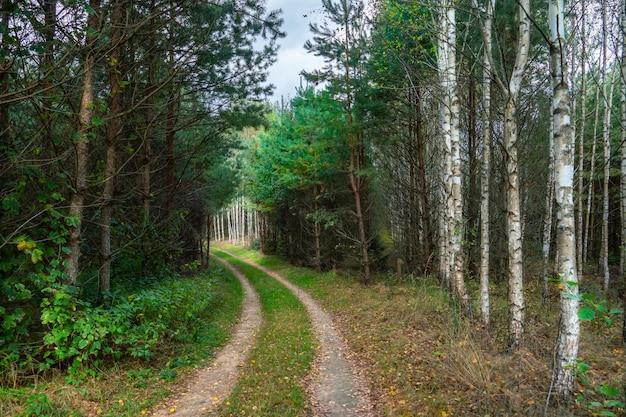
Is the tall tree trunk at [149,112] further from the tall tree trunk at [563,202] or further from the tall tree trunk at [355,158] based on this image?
the tall tree trunk at [355,158]

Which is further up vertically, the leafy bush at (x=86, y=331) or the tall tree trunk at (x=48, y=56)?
the tall tree trunk at (x=48, y=56)

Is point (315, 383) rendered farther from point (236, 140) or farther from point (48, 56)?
point (236, 140)

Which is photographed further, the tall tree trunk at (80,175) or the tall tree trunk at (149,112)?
the tall tree trunk at (149,112)

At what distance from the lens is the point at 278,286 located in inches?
639

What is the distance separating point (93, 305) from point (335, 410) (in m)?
4.58

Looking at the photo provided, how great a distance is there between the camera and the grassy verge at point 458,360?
13.2 ft

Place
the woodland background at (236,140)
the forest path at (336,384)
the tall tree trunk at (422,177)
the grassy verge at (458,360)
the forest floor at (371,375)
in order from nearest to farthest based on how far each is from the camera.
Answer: the grassy verge at (458,360), the forest floor at (371,375), the woodland background at (236,140), the forest path at (336,384), the tall tree trunk at (422,177)

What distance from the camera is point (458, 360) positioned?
4.98 meters

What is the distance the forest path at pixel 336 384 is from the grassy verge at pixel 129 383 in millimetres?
2339

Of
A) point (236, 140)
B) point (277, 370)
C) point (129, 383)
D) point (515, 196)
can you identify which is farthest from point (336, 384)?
point (236, 140)

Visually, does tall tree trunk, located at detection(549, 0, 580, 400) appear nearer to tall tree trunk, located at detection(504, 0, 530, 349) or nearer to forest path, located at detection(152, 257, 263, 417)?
tall tree trunk, located at detection(504, 0, 530, 349)

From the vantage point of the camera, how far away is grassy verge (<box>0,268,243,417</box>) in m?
4.29

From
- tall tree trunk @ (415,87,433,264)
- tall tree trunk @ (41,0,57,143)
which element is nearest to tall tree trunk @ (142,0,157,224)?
tall tree trunk @ (41,0,57,143)

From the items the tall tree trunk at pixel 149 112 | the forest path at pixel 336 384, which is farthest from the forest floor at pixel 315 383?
the tall tree trunk at pixel 149 112
